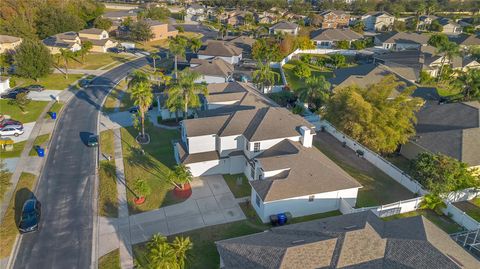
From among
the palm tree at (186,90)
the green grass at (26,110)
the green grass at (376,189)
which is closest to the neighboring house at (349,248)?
the green grass at (376,189)

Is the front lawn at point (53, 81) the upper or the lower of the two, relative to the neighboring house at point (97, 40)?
lower

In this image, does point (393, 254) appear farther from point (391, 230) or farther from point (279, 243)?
point (279, 243)

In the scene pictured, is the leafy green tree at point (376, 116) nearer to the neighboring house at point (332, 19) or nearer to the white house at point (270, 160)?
the white house at point (270, 160)

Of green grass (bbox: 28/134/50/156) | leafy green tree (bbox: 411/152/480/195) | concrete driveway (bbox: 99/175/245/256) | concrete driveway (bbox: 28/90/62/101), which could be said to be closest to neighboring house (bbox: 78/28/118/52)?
concrete driveway (bbox: 28/90/62/101)

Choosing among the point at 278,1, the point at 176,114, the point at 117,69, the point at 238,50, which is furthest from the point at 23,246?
the point at 278,1

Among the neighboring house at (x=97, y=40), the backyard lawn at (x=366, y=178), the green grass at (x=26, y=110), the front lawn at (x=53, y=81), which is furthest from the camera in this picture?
the neighboring house at (x=97, y=40)

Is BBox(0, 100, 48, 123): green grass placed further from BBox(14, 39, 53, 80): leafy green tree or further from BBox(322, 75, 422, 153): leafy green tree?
BBox(322, 75, 422, 153): leafy green tree
